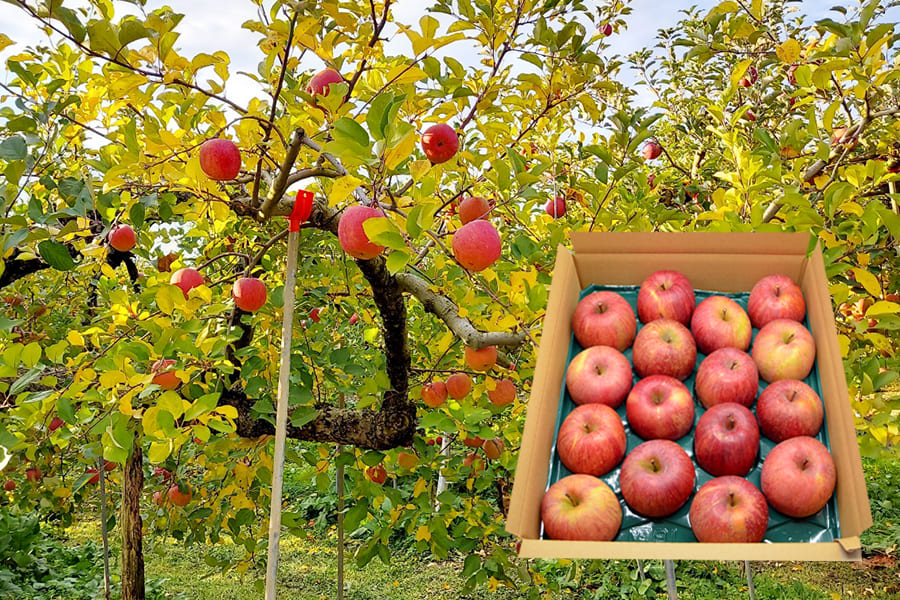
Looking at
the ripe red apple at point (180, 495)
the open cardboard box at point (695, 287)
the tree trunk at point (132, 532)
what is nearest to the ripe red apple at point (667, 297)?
the open cardboard box at point (695, 287)

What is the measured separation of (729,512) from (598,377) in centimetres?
35

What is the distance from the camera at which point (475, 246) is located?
1.24 metres

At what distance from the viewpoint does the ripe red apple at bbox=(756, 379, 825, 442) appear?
1.21 metres

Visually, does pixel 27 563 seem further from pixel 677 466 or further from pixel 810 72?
pixel 810 72

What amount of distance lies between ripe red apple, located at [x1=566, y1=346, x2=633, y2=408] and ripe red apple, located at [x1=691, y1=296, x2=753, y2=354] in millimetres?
218

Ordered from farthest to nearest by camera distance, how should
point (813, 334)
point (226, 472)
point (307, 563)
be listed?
1. point (307, 563)
2. point (226, 472)
3. point (813, 334)

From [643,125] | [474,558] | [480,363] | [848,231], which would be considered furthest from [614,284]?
[474,558]

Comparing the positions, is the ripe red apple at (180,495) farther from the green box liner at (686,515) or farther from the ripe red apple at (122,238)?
the green box liner at (686,515)

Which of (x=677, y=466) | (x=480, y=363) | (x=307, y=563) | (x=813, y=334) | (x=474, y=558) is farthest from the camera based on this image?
(x=307, y=563)

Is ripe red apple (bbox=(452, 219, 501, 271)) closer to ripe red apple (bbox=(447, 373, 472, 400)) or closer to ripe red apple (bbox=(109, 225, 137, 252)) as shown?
ripe red apple (bbox=(447, 373, 472, 400))

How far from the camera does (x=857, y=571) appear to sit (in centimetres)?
475

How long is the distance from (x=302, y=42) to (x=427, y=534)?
1963mm

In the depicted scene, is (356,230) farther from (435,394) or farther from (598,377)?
(435,394)

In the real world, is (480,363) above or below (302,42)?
below
